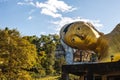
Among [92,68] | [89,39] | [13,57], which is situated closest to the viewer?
[92,68]

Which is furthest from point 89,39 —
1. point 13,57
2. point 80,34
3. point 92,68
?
point 13,57

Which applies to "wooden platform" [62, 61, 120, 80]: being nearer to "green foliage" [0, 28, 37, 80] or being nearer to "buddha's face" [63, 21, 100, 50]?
"buddha's face" [63, 21, 100, 50]

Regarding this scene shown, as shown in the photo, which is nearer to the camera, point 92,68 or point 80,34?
point 92,68

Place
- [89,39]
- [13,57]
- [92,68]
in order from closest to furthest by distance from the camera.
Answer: [92,68], [89,39], [13,57]

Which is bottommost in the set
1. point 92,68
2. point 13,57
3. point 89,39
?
point 92,68

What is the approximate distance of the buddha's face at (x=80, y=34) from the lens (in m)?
16.6

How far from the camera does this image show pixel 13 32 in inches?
1180

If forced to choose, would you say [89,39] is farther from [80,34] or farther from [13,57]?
[13,57]

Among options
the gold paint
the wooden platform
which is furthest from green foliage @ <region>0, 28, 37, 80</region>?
the wooden platform

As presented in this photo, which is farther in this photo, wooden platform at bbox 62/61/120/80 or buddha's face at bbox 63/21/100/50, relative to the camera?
buddha's face at bbox 63/21/100/50

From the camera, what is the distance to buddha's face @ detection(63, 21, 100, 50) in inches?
654

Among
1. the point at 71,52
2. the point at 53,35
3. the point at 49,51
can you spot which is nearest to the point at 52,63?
the point at 49,51

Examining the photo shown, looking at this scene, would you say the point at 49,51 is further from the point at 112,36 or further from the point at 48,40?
the point at 112,36

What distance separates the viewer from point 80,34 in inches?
655
